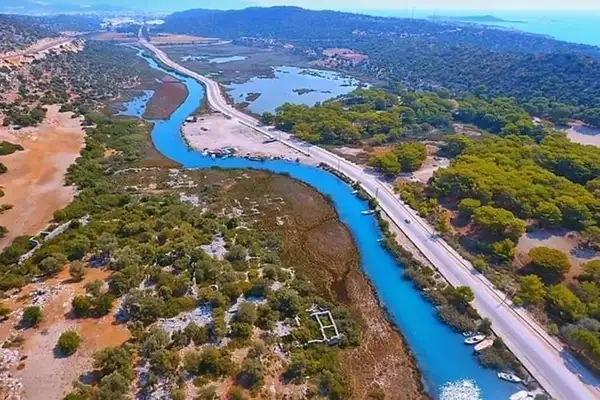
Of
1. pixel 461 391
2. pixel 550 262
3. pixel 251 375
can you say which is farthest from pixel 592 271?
pixel 251 375

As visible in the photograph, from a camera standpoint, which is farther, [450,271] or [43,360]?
[450,271]

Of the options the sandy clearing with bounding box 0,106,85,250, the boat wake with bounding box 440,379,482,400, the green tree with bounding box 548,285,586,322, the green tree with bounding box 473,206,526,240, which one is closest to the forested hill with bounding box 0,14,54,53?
the sandy clearing with bounding box 0,106,85,250

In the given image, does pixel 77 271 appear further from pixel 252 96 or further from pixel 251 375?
pixel 252 96

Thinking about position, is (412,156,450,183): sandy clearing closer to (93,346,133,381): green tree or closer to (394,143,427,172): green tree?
(394,143,427,172): green tree

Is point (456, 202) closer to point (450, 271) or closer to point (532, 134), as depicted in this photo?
point (450, 271)

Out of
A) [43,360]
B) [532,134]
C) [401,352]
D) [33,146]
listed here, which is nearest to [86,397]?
[43,360]

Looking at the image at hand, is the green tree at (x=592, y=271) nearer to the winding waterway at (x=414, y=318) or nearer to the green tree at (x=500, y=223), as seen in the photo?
the green tree at (x=500, y=223)
